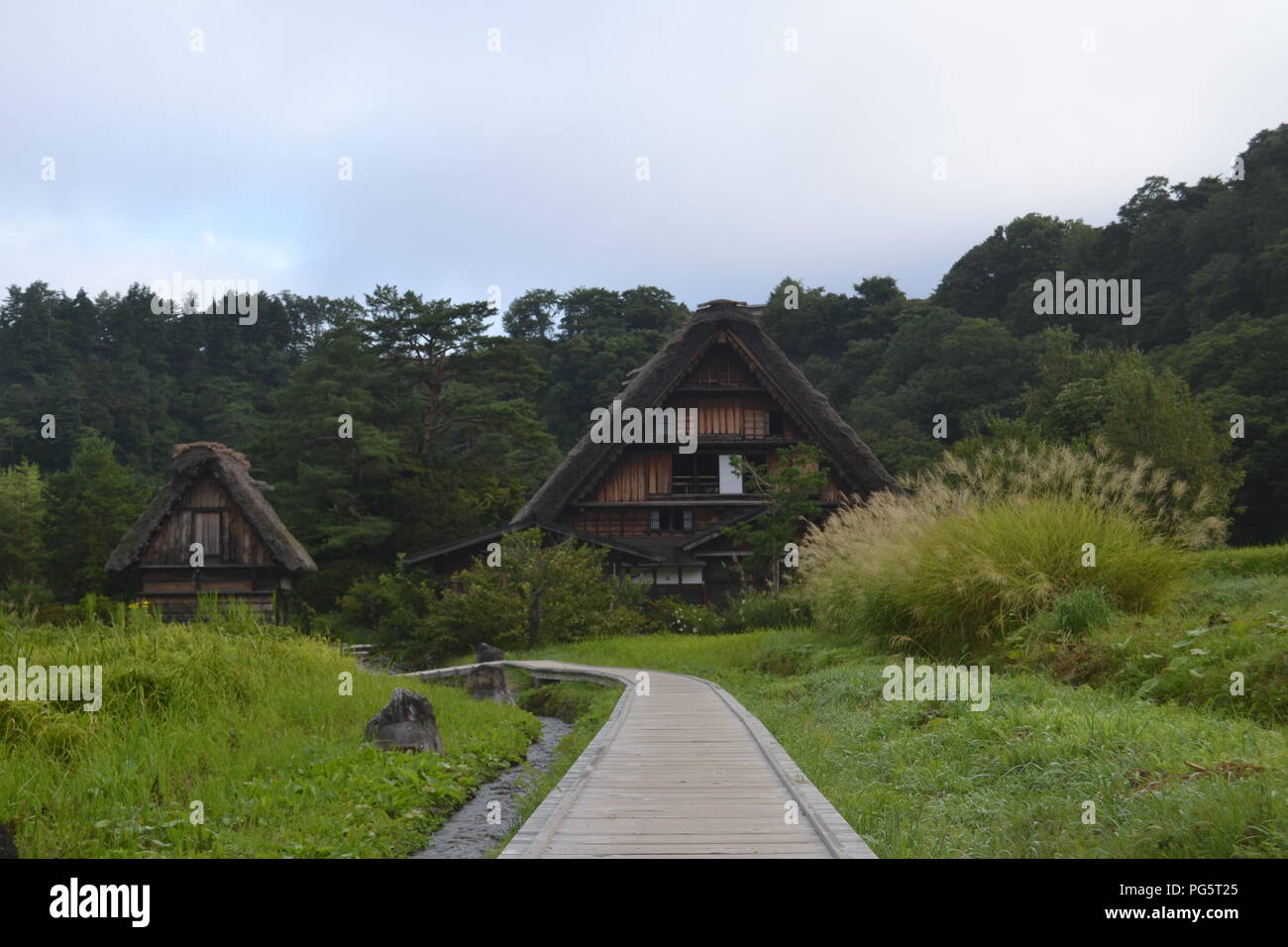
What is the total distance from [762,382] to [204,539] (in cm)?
1660

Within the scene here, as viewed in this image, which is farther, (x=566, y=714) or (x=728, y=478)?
(x=728, y=478)

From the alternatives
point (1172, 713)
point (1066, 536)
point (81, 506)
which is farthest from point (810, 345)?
point (1172, 713)

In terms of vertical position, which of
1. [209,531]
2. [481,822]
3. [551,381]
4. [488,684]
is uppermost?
[551,381]

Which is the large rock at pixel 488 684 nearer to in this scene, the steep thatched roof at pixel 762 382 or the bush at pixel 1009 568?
the bush at pixel 1009 568

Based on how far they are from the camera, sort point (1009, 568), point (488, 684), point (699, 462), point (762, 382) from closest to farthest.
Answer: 1. point (1009, 568)
2. point (488, 684)
3. point (762, 382)
4. point (699, 462)

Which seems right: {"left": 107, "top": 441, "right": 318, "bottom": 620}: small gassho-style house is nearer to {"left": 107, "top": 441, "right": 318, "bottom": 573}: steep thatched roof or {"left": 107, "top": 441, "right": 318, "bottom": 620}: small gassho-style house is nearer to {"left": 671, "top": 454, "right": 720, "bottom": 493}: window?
{"left": 107, "top": 441, "right": 318, "bottom": 573}: steep thatched roof

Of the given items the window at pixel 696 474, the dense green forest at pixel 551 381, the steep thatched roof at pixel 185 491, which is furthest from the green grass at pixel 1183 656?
the steep thatched roof at pixel 185 491

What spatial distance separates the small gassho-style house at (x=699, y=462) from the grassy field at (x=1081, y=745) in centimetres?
1558

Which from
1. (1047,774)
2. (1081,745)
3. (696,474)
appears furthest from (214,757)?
(696,474)

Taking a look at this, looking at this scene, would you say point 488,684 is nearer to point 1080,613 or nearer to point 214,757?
point 214,757

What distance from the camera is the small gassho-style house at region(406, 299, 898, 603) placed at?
90.6ft

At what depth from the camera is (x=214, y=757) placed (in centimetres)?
813

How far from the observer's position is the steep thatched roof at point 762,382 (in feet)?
90.7
